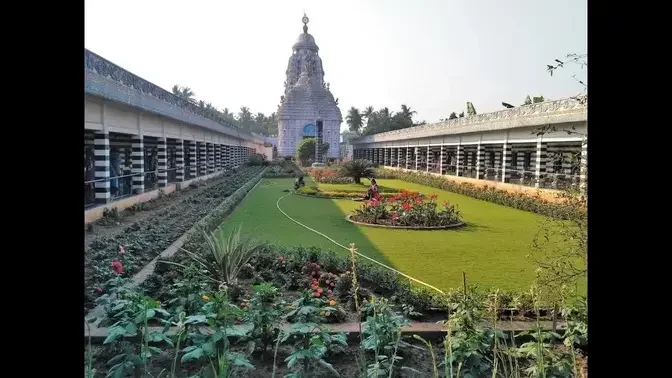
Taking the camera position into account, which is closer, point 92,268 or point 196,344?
point 196,344

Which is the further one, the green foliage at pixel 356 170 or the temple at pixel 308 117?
the temple at pixel 308 117

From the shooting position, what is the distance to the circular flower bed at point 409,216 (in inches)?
481

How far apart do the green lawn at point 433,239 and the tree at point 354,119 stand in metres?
57.3

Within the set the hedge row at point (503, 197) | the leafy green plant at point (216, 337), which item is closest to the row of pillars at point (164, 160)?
the leafy green plant at point (216, 337)

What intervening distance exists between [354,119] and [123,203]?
202 ft

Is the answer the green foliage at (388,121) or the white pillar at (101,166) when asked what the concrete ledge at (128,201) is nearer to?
the white pillar at (101,166)

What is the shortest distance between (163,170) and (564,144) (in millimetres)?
15533

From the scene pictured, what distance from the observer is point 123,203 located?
1366 cm

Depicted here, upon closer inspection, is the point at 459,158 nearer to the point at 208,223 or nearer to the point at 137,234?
the point at 208,223
